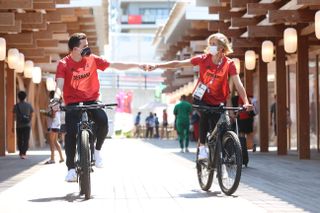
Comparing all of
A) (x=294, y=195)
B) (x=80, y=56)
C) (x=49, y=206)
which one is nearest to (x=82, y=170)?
(x=49, y=206)

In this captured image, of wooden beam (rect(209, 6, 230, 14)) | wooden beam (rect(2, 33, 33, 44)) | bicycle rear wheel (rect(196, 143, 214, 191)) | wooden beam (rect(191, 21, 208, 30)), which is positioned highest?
wooden beam (rect(191, 21, 208, 30))

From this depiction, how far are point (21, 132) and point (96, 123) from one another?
10.1m

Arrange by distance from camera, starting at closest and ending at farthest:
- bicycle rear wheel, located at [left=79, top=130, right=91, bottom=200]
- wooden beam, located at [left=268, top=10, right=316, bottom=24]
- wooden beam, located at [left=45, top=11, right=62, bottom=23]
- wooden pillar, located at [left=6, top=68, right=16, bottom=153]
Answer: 1. bicycle rear wheel, located at [left=79, top=130, right=91, bottom=200]
2. wooden beam, located at [left=268, top=10, right=316, bottom=24]
3. wooden beam, located at [left=45, top=11, right=62, bottom=23]
4. wooden pillar, located at [left=6, top=68, right=16, bottom=153]

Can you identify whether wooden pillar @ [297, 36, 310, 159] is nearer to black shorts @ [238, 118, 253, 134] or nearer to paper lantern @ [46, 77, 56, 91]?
black shorts @ [238, 118, 253, 134]

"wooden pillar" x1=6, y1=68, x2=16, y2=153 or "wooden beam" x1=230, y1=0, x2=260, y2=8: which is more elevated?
"wooden beam" x1=230, y1=0, x2=260, y2=8

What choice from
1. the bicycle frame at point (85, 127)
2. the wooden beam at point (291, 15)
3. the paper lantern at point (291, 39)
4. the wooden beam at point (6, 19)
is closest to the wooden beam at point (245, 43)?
the paper lantern at point (291, 39)

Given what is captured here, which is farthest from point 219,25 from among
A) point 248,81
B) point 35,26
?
point 35,26

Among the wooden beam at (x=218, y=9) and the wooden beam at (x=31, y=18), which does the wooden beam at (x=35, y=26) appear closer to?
the wooden beam at (x=31, y=18)

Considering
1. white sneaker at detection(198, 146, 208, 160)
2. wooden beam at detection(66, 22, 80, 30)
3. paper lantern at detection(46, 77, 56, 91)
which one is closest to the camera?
white sneaker at detection(198, 146, 208, 160)

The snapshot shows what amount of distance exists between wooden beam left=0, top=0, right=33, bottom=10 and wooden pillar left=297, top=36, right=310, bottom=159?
585 cm

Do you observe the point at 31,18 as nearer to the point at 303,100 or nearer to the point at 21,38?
the point at 21,38

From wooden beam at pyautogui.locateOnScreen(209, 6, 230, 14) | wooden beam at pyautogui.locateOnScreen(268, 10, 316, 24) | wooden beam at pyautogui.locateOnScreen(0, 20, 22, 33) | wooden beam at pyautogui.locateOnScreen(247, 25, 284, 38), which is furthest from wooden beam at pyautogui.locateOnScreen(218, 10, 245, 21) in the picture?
wooden beam at pyautogui.locateOnScreen(0, 20, 22, 33)

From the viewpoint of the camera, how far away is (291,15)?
53.7ft

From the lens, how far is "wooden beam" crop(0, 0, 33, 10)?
54.3 feet
